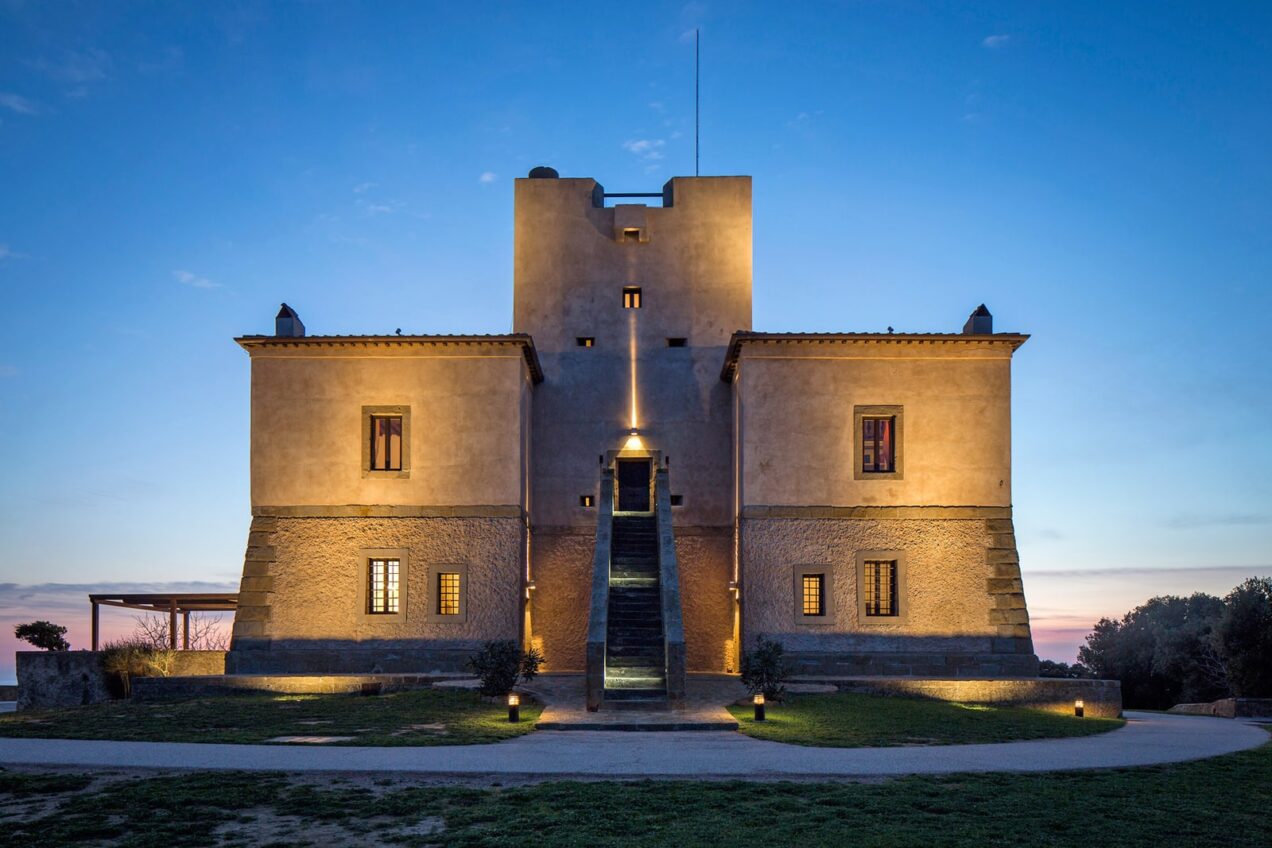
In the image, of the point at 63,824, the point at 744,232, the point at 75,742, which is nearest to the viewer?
the point at 63,824

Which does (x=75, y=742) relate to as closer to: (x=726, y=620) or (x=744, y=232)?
(x=726, y=620)

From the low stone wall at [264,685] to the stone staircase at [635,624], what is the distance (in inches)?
153

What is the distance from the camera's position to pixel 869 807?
29.4 ft

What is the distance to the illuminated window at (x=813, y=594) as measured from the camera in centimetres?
2220

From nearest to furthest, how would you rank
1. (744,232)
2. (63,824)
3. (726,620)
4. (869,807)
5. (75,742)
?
(63,824)
(869,807)
(75,742)
(726,620)
(744,232)

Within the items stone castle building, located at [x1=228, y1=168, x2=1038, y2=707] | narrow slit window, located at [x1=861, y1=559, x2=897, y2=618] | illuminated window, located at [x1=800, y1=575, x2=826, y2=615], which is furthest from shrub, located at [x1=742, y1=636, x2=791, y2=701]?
narrow slit window, located at [x1=861, y1=559, x2=897, y2=618]

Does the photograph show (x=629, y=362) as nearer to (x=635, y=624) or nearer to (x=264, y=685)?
(x=635, y=624)

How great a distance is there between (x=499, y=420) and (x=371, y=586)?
182 inches

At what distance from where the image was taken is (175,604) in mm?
27844

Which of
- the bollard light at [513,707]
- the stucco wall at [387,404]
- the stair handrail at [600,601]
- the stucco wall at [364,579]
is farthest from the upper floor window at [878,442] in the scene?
the bollard light at [513,707]

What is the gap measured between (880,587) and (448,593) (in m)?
9.49

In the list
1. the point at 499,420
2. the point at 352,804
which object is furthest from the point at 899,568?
the point at 352,804

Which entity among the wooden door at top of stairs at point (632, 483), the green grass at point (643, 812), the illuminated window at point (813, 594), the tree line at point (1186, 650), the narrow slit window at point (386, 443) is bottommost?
the tree line at point (1186, 650)

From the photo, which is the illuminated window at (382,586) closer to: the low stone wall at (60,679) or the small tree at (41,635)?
the low stone wall at (60,679)
